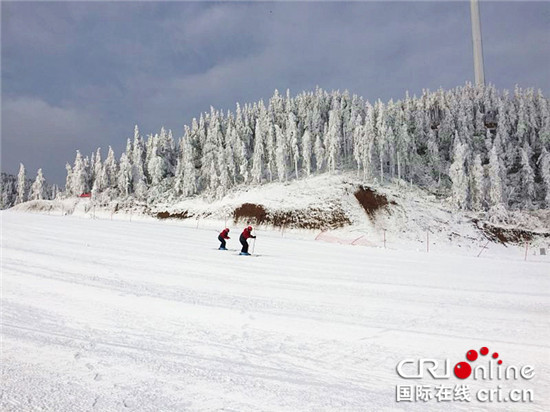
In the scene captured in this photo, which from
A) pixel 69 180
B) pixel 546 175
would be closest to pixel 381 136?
pixel 546 175

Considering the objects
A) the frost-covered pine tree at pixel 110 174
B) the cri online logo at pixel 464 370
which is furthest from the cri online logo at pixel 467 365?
the frost-covered pine tree at pixel 110 174

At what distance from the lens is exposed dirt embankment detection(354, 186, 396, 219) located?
63.0 meters

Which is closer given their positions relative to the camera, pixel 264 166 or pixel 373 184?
pixel 373 184

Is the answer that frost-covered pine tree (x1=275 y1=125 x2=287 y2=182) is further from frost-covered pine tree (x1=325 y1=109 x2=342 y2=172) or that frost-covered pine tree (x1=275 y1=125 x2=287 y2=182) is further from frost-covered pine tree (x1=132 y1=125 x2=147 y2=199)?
frost-covered pine tree (x1=132 y1=125 x2=147 y2=199)

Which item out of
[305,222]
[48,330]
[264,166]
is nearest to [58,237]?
[48,330]

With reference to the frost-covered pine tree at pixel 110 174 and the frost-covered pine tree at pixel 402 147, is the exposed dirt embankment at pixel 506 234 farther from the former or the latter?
the frost-covered pine tree at pixel 110 174

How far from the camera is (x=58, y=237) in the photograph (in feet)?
68.5

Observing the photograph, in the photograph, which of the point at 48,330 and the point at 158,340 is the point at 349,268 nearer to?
the point at 158,340

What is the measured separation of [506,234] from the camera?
2329 inches

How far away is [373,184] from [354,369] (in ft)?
223

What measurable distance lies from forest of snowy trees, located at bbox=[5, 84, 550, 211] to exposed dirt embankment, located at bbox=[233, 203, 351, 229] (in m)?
14.8

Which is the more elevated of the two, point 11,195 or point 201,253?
point 11,195

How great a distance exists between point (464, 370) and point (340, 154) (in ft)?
288

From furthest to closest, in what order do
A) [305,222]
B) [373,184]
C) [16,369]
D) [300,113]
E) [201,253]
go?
[300,113] → [373,184] → [305,222] → [201,253] → [16,369]
